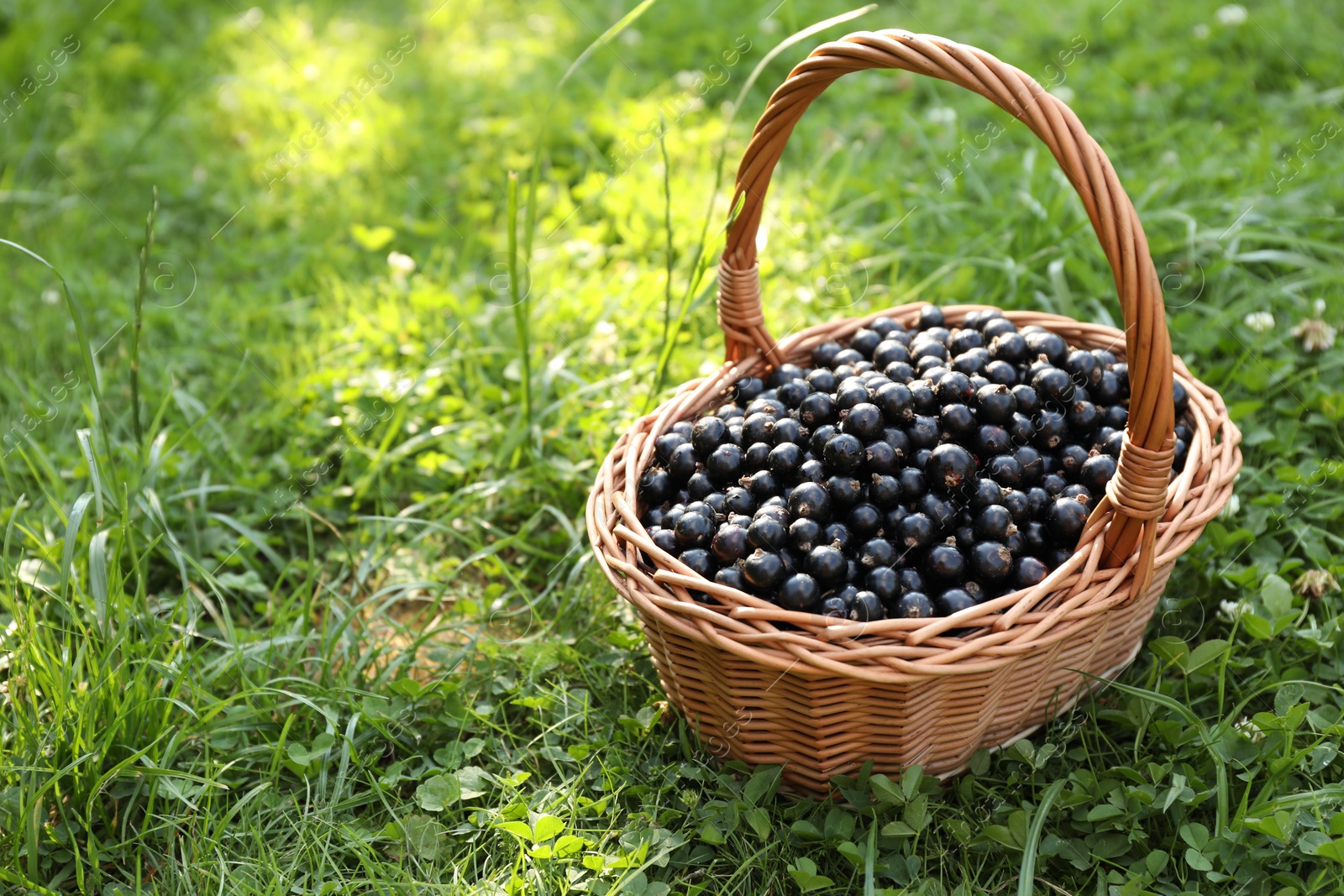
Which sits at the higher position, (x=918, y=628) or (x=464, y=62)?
(x=464, y=62)

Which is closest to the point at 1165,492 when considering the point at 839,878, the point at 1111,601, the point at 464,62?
the point at 1111,601

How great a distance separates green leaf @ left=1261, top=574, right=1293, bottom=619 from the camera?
204 cm

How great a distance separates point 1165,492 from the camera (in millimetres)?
1587

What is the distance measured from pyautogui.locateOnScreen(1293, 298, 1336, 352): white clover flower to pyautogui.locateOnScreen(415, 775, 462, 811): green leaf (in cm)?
233

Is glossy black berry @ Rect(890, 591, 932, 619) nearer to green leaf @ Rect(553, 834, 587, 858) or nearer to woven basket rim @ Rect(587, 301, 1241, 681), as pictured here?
woven basket rim @ Rect(587, 301, 1241, 681)

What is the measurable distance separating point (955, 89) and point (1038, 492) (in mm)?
2657

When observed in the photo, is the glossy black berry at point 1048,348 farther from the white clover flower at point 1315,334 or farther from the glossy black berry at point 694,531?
the white clover flower at point 1315,334

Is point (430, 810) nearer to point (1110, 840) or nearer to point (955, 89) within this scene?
point (1110, 840)

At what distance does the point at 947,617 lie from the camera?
159cm

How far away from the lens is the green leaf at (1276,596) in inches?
80.3

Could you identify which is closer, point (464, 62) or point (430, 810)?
point (430, 810)

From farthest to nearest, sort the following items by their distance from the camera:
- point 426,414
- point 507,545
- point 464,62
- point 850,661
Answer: point 464,62 < point 426,414 < point 507,545 < point 850,661

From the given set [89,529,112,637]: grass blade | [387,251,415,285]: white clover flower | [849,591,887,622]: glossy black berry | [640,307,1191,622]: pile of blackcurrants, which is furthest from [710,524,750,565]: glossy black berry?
[387,251,415,285]: white clover flower

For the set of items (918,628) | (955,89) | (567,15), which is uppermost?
(567,15)
